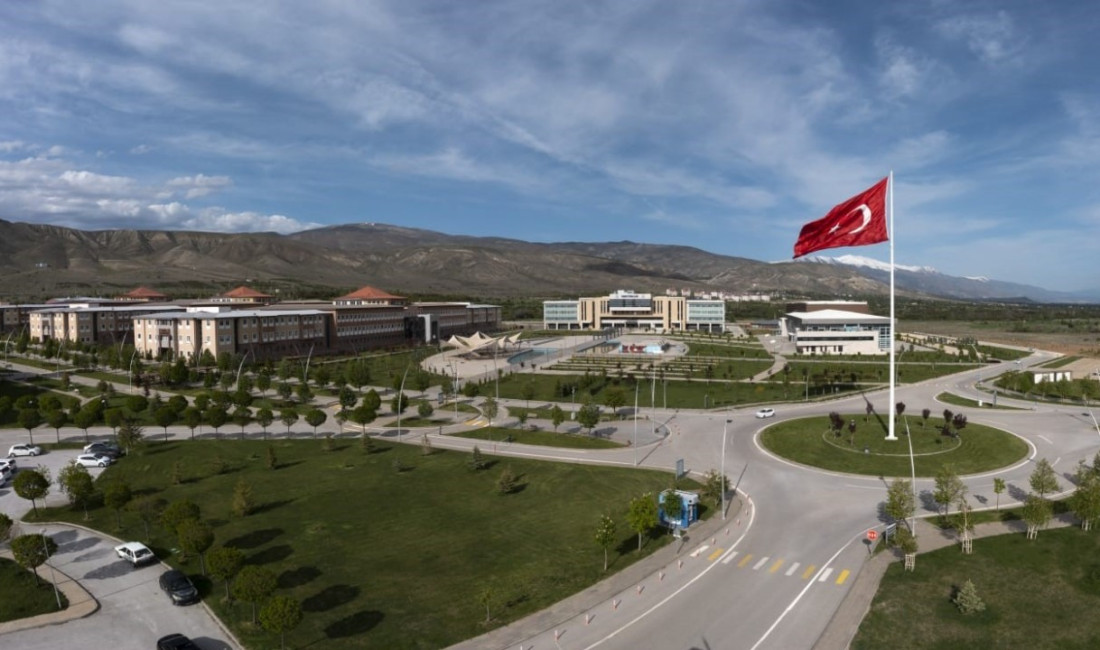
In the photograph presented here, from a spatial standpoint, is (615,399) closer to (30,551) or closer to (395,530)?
(395,530)

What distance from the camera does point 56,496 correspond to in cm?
4081

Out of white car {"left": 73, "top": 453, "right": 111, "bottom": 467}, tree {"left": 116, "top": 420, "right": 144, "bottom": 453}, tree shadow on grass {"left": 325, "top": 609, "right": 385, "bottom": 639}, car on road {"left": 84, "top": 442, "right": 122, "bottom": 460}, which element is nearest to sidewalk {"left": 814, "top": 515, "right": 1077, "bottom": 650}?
tree shadow on grass {"left": 325, "top": 609, "right": 385, "bottom": 639}

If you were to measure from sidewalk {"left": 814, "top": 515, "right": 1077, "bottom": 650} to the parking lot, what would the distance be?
21.6 meters

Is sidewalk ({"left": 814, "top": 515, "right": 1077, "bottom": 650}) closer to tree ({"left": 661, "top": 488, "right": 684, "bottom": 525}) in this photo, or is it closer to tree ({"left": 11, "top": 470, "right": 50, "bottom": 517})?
tree ({"left": 661, "top": 488, "right": 684, "bottom": 525})

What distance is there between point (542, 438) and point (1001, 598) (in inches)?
1357

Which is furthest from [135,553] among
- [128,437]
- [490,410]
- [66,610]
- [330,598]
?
[490,410]

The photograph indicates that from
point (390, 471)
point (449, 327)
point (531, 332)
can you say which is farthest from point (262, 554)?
point (531, 332)

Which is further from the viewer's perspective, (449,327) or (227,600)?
(449,327)

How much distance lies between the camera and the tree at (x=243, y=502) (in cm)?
3644

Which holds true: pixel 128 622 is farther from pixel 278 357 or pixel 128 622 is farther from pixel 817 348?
pixel 817 348

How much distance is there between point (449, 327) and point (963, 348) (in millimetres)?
100835

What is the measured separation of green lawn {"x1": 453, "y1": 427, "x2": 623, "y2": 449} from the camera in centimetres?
5244

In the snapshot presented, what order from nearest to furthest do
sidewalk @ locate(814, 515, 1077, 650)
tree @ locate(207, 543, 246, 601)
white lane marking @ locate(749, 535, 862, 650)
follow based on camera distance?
white lane marking @ locate(749, 535, 862, 650)
sidewalk @ locate(814, 515, 1077, 650)
tree @ locate(207, 543, 246, 601)

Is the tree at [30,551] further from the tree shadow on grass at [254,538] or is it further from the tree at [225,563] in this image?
the tree at [225,563]
